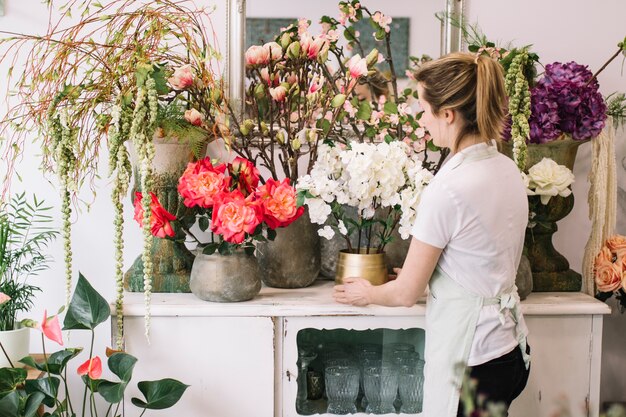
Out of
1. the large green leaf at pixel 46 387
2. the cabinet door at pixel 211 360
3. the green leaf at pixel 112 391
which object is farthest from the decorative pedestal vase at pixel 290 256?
the large green leaf at pixel 46 387

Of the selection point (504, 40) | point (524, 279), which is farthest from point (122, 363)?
point (504, 40)

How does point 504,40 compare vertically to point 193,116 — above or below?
above

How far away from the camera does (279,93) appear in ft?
6.41

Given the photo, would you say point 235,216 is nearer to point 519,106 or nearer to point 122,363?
point 122,363

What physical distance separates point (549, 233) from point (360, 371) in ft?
2.31

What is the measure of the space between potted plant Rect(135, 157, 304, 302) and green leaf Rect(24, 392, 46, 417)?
1.48ft

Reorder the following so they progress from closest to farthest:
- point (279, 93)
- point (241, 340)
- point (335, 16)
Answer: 1. point (241, 340)
2. point (279, 93)
3. point (335, 16)

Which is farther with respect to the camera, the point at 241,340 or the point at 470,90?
the point at 241,340

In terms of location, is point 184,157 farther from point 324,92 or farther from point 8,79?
point 8,79

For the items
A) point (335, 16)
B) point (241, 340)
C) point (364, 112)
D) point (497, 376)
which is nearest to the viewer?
point (497, 376)

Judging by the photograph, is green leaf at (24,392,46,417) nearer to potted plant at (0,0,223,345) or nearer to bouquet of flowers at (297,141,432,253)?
potted plant at (0,0,223,345)

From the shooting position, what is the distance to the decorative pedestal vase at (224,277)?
184 cm

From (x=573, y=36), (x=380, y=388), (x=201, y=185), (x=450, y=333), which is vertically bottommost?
(x=380, y=388)

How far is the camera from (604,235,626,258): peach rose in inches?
78.7
